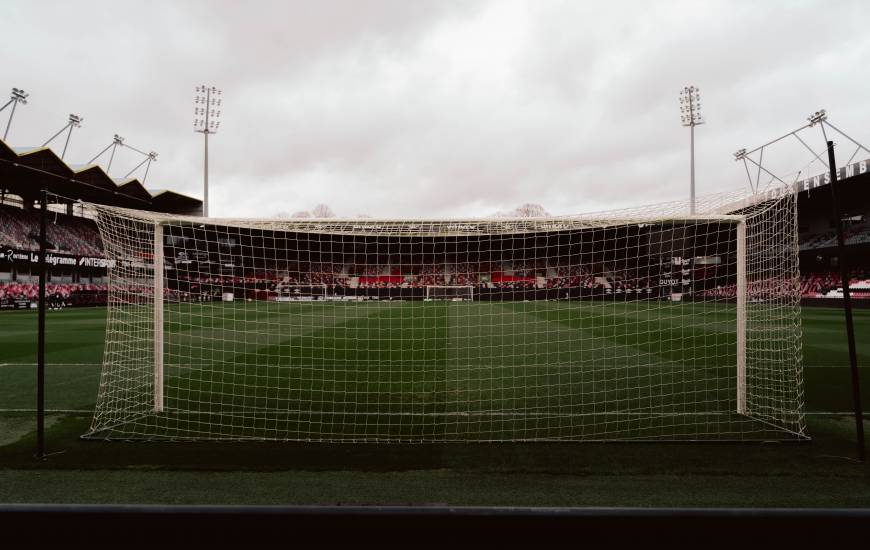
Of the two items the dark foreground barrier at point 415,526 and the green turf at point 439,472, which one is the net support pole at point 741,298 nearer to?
the green turf at point 439,472

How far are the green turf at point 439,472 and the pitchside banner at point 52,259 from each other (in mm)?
26564

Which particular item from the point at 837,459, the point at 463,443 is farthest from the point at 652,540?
the point at 837,459

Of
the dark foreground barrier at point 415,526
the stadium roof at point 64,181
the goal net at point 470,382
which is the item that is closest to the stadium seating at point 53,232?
the stadium roof at point 64,181

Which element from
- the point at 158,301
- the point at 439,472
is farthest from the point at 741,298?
the point at 158,301

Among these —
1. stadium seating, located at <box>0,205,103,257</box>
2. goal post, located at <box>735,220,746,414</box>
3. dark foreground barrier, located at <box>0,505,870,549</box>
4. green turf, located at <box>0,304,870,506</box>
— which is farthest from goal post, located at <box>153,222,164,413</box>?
stadium seating, located at <box>0,205,103,257</box>

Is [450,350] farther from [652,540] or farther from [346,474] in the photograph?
[652,540]

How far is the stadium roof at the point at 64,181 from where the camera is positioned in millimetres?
24875

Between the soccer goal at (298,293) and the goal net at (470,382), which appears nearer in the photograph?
the goal net at (470,382)

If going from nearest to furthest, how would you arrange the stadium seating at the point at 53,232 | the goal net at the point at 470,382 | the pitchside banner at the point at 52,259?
the goal net at the point at 470,382, the pitchside banner at the point at 52,259, the stadium seating at the point at 53,232

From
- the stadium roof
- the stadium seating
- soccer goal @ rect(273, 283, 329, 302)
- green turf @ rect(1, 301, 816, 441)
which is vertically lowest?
green turf @ rect(1, 301, 816, 441)

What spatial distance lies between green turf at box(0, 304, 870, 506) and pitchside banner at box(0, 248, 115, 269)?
2656cm

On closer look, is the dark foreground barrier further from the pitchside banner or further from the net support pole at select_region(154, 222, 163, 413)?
the pitchside banner

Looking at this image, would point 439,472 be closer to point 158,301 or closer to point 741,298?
point 158,301

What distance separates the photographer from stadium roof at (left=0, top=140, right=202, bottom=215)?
979 inches
